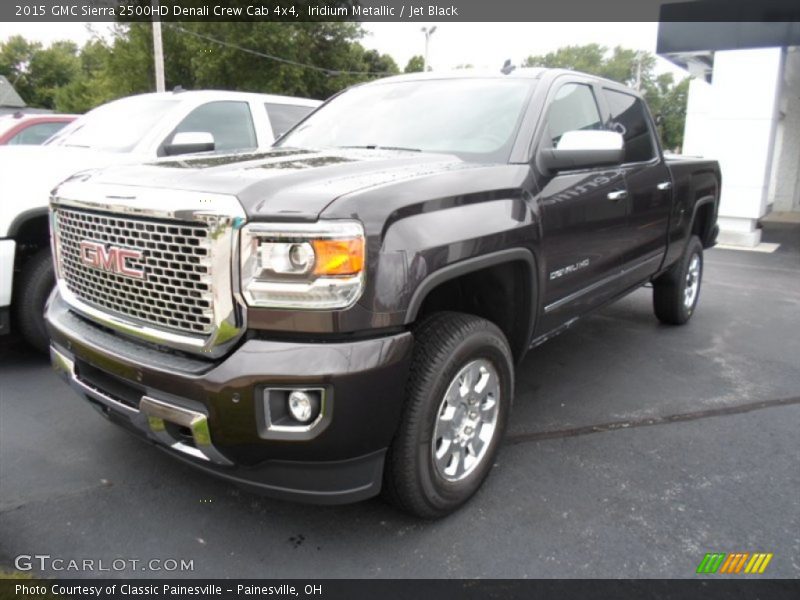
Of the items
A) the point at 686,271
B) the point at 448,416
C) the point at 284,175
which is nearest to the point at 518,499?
the point at 448,416

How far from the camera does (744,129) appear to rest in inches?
425

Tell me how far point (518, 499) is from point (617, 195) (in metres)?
1.93

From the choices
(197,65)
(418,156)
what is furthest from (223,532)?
(197,65)

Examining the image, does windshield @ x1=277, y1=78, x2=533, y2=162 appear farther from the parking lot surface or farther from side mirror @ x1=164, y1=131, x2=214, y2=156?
the parking lot surface

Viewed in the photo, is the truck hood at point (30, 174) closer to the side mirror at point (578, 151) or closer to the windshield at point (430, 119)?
the windshield at point (430, 119)

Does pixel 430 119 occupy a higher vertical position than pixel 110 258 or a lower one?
higher

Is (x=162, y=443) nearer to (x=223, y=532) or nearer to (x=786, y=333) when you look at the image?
(x=223, y=532)

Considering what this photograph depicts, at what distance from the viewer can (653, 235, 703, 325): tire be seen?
536 cm

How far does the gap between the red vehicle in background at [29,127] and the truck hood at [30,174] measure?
339cm

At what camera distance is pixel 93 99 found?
3462 centimetres

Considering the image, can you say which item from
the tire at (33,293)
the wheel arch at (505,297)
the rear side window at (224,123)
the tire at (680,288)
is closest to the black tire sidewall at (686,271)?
the tire at (680,288)

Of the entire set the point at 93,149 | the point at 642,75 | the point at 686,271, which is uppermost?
the point at 642,75

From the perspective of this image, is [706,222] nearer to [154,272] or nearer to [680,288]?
[680,288]

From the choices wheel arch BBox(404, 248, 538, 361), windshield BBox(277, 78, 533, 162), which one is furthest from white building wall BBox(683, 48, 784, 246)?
wheel arch BBox(404, 248, 538, 361)
